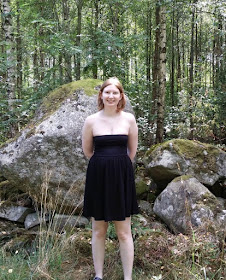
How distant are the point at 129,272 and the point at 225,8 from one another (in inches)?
200

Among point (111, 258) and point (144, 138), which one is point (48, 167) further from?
point (144, 138)

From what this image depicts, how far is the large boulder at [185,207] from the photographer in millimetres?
3578

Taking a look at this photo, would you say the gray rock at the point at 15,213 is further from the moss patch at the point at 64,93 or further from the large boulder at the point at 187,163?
the large boulder at the point at 187,163

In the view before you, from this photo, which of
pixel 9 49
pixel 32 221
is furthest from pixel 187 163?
pixel 9 49

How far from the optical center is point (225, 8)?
5.34 meters

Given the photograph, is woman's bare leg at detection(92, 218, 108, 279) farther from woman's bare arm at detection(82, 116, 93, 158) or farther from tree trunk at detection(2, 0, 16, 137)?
tree trunk at detection(2, 0, 16, 137)

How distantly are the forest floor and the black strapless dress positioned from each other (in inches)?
28.3

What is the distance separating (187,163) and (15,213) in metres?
2.86

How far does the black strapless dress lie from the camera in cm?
257

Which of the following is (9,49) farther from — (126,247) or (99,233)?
(126,247)

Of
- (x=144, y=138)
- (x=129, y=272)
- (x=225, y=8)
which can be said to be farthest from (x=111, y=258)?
(x=225, y=8)

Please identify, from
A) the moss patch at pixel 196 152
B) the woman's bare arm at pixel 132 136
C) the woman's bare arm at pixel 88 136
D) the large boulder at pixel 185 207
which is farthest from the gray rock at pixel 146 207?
the woman's bare arm at pixel 88 136

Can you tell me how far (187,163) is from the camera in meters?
4.31

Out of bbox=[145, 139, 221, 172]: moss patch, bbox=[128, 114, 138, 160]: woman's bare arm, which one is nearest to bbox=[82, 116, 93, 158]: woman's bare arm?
bbox=[128, 114, 138, 160]: woman's bare arm
